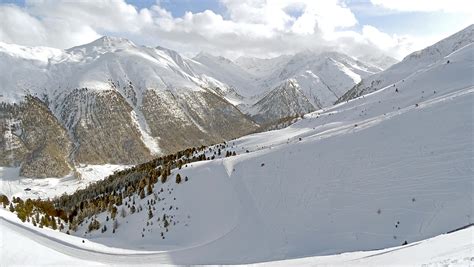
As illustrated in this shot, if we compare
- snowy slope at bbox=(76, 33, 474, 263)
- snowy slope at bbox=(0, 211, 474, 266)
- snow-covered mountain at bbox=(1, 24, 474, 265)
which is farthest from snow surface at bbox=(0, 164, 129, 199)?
snowy slope at bbox=(0, 211, 474, 266)

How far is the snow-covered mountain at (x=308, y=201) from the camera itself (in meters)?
16.4

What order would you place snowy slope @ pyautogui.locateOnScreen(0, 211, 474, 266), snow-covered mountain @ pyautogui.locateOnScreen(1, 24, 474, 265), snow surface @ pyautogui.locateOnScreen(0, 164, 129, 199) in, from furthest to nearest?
snow surface @ pyautogui.locateOnScreen(0, 164, 129, 199), snow-covered mountain @ pyautogui.locateOnScreen(1, 24, 474, 265), snowy slope @ pyautogui.locateOnScreen(0, 211, 474, 266)

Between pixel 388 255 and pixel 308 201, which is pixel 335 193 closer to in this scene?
pixel 308 201

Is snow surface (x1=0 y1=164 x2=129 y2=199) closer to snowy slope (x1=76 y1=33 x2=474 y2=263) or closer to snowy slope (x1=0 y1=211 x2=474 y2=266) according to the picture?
snowy slope (x1=76 y1=33 x2=474 y2=263)

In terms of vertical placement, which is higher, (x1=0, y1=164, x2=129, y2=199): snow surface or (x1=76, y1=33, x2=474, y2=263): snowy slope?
(x1=76, y1=33, x2=474, y2=263): snowy slope

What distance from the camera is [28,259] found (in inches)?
457

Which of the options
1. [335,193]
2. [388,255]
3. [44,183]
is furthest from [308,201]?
[44,183]

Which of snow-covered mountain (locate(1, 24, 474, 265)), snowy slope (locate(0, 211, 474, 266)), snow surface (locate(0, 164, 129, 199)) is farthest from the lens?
snow surface (locate(0, 164, 129, 199))

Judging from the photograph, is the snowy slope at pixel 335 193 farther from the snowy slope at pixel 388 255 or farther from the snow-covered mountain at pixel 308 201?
the snowy slope at pixel 388 255

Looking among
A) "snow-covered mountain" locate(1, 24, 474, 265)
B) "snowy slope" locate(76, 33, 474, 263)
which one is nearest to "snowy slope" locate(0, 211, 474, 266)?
"snow-covered mountain" locate(1, 24, 474, 265)

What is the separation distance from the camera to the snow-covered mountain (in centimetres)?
1639

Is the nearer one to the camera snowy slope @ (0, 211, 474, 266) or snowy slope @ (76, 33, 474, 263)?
snowy slope @ (0, 211, 474, 266)

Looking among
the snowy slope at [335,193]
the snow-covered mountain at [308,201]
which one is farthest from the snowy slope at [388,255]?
the snowy slope at [335,193]

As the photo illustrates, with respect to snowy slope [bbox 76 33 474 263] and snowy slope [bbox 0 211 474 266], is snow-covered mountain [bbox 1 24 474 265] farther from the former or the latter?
snowy slope [bbox 0 211 474 266]
